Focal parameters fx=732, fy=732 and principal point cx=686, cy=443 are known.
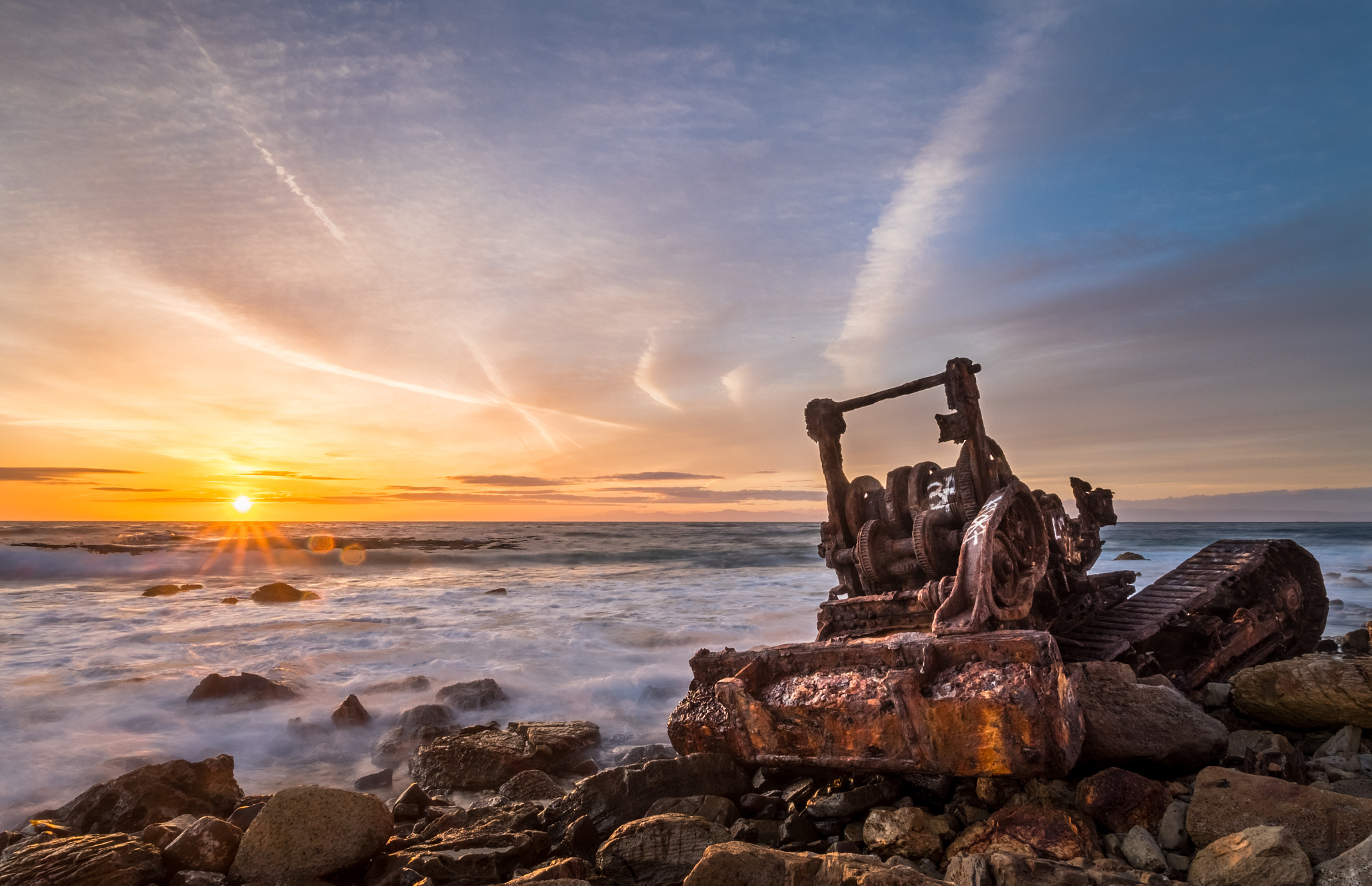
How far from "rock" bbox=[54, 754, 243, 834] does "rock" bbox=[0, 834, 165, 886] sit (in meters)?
1.24

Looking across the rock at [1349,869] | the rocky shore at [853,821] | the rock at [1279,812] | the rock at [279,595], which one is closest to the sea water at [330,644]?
the rock at [279,595]

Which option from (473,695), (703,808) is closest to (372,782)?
(473,695)

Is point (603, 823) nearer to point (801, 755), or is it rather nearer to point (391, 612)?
point (801, 755)

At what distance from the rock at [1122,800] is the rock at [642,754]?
3.90 meters

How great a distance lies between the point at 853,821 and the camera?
449 cm

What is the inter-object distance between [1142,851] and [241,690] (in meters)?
10.6

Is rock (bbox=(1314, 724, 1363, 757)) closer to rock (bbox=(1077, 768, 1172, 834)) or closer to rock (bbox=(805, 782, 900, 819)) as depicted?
rock (bbox=(1077, 768, 1172, 834))

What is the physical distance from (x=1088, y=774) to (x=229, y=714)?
9.80 metres

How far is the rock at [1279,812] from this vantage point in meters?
3.47

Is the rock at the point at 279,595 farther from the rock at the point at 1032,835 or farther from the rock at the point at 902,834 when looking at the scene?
the rock at the point at 1032,835

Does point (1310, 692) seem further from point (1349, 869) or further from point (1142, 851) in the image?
point (1349, 869)

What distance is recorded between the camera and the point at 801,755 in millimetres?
4734

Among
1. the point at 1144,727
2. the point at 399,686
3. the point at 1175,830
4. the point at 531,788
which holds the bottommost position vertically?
the point at 399,686

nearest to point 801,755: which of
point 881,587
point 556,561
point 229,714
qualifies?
point 881,587
